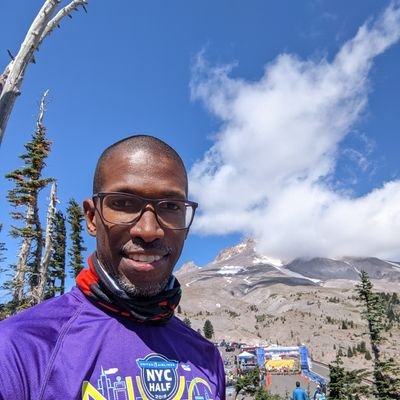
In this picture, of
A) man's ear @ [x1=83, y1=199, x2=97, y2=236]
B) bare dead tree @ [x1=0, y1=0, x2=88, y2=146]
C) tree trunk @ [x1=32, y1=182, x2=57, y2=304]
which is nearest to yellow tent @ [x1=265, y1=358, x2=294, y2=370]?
tree trunk @ [x1=32, y1=182, x2=57, y2=304]

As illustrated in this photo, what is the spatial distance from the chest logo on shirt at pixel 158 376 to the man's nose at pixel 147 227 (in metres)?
0.49

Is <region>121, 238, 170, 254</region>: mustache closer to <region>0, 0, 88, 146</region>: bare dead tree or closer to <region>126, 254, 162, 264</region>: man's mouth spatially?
<region>126, 254, 162, 264</region>: man's mouth

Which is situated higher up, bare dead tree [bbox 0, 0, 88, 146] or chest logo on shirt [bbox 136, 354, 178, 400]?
bare dead tree [bbox 0, 0, 88, 146]

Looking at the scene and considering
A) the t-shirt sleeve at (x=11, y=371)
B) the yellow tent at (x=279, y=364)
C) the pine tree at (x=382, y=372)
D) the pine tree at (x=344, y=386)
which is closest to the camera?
the t-shirt sleeve at (x=11, y=371)

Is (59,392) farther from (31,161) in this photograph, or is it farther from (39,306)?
(31,161)

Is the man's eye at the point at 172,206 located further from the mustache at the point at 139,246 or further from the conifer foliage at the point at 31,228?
the conifer foliage at the point at 31,228

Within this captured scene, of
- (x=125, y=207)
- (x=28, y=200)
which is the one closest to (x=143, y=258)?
(x=125, y=207)

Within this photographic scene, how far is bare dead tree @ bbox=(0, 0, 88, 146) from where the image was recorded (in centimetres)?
661

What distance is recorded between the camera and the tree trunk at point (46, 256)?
62.4 ft

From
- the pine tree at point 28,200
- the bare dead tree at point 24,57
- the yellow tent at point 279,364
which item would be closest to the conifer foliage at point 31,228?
the pine tree at point 28,200

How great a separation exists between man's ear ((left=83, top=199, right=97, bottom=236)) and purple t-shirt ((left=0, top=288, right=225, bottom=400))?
27cm

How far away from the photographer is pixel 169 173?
5.88ft

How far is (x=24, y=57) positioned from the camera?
7.31 m

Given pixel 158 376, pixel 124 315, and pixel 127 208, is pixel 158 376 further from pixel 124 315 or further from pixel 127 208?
pixel 127 208
